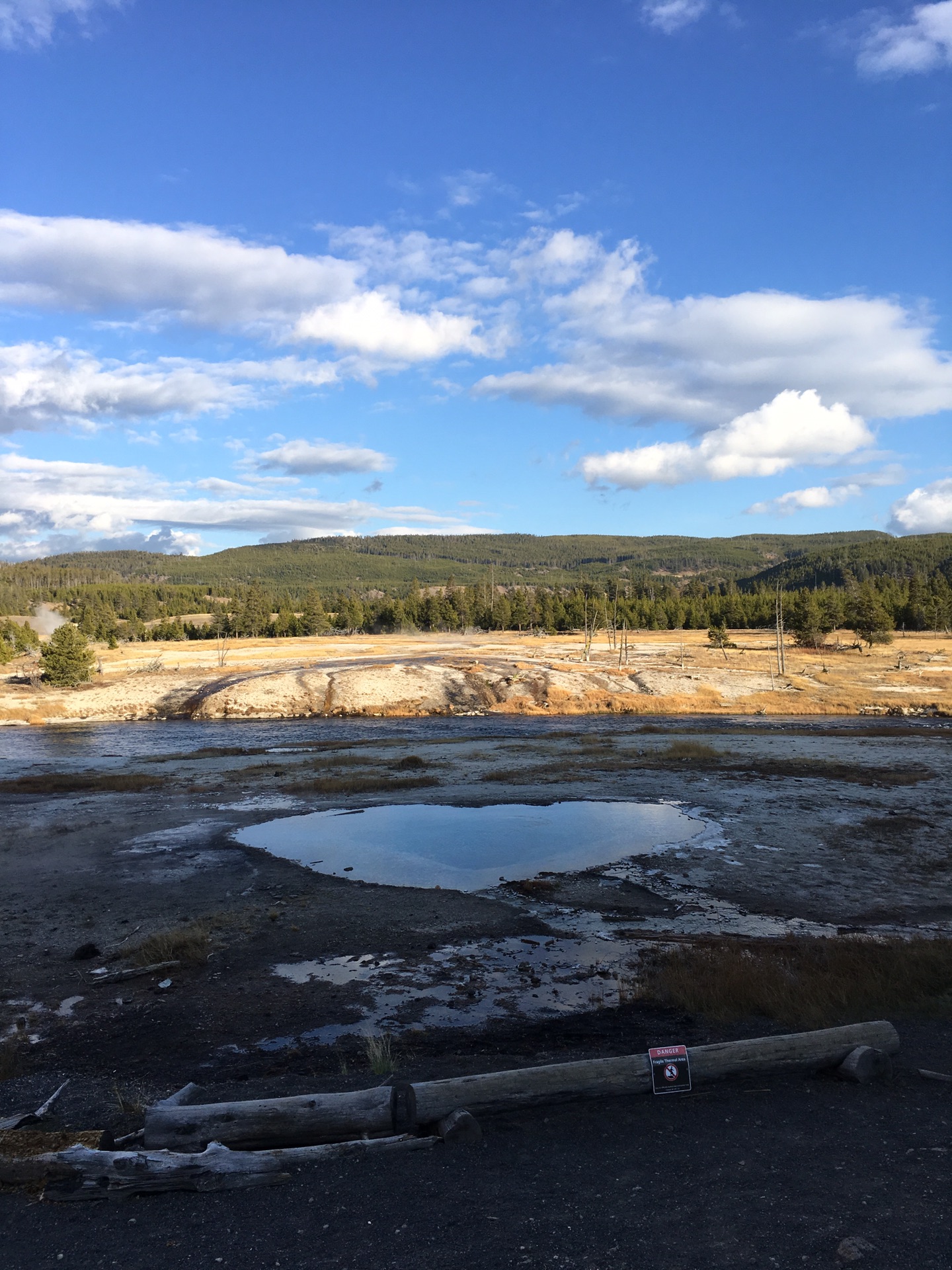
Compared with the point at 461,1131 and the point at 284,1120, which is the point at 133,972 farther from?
the point at 461,1131

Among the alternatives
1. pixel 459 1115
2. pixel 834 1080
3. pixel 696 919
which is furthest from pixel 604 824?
pixel 459 1115

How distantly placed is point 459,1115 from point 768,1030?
427 centimetres

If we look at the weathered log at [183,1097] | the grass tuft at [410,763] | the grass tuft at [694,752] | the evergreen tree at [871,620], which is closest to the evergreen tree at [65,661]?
the grass tuft at [410,763]

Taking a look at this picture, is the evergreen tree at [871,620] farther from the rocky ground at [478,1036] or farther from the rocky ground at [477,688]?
the rocky ground at [478,1036]

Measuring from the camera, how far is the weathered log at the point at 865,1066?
326 inches

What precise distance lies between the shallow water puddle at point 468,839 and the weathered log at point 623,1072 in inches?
372

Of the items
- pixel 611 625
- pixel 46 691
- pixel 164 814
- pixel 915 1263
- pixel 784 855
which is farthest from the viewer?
pixel 611 625

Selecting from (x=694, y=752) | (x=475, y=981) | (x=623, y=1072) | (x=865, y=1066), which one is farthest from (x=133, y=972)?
(x=694, y=752)

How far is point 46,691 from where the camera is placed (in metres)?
64.6

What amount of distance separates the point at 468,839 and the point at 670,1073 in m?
14.4

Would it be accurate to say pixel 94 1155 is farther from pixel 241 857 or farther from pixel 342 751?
pixel 342 751

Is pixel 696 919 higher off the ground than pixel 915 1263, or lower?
lower

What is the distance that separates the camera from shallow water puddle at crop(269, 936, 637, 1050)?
1062 cm

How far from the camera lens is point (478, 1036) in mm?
9969
